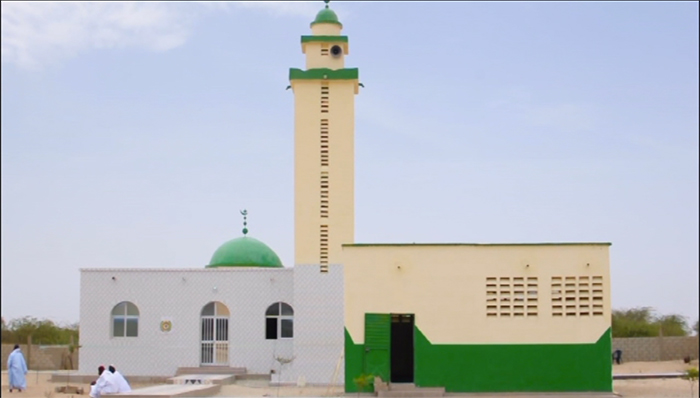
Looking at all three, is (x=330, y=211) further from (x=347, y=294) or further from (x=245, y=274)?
(x=347, y=294)

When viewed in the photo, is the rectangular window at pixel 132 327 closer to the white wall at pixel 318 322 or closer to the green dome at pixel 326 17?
the white wall at pixel 318 322

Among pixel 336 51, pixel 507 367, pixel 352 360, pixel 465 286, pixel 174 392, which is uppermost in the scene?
pixel 336 51

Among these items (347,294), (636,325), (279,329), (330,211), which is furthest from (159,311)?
(636,325)

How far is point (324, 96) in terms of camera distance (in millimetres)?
28094

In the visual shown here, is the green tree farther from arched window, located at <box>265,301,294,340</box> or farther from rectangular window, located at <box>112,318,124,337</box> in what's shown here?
rectangular window, located at <box>112,318,124,337</box>

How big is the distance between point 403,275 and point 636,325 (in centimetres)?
2574

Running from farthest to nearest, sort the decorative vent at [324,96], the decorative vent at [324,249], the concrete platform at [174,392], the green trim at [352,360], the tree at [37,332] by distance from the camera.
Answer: the tree at [37,332]
the decorative vent at [324,96]
the decorative vent at [324,249]
the green trim at [352,360]
the concrete platform at [174,392]

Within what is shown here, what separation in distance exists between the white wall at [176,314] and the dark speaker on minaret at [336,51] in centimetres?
629

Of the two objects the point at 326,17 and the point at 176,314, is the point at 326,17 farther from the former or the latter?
the point at 176,314

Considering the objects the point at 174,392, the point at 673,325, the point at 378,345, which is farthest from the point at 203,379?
the point at 673,325

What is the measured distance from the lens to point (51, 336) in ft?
146

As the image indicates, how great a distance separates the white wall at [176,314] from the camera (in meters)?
28.3

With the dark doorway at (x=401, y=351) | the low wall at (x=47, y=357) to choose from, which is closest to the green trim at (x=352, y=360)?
the dark doorway at (x=401, y=351)

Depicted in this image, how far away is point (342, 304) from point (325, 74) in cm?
650
